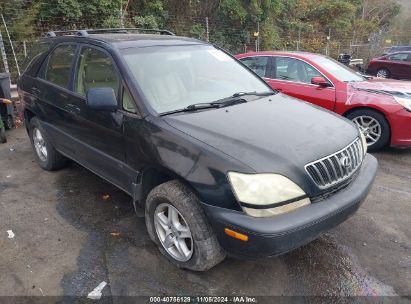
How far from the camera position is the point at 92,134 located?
3.54m

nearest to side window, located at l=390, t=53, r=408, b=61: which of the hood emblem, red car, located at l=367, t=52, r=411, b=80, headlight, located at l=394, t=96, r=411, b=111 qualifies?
red car, located at l=367, t=52, r=411, b=80

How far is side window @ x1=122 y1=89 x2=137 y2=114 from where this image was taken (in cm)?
304

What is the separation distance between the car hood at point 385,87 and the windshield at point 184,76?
2.65 meters

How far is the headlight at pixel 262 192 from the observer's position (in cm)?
234

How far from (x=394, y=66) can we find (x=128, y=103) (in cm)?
1389

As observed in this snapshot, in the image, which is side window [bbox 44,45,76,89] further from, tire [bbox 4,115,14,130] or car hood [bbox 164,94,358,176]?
tire [bbox 4,115,14,130]

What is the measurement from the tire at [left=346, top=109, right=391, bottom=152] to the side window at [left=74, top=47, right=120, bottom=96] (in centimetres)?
390

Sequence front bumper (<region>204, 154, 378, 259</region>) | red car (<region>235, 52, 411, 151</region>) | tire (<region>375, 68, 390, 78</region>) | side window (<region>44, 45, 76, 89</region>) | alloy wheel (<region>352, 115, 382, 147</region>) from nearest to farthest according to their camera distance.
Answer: front bumper (<region>204, 154, 378, 259</region>) → side window (<region>44, 45, 76, 89</region>) → red car (<region>235, 52, 411, 151</region>) → alloy wheel (<region>352, 115, 382, 147</region>) → tire (<region>375, 68, 390, 78</region>)

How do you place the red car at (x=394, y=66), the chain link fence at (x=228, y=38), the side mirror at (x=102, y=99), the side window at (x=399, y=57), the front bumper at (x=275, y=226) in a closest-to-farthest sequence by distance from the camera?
the front bumper at (x=275, y=226), the side mirror at (x=102, y=99), the chain link fence at (x=228, y=38), the red car at (x=394, y=66), the side window at (x=399, y=57)

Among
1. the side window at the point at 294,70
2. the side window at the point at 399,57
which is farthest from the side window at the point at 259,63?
the side window at the point at 399,57

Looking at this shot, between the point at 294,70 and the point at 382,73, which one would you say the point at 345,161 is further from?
the point at 382,73

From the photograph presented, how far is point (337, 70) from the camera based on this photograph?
6.29 meters

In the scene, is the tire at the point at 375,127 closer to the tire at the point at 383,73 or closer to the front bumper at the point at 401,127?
the front bumper at the point at 401,127

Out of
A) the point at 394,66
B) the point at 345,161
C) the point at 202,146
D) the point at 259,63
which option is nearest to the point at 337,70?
the point at 259,63
